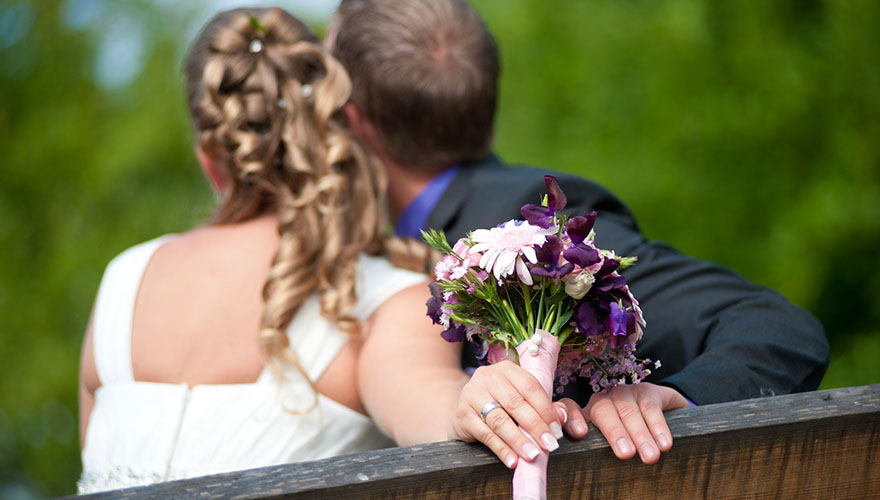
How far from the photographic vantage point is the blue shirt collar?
276 cm

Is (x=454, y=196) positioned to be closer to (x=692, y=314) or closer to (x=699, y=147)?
(x=692, y=314)

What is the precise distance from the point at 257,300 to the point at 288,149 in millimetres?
432

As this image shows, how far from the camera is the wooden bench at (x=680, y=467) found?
1.16m

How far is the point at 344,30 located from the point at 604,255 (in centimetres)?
192

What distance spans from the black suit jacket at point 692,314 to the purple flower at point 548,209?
0.65 metres

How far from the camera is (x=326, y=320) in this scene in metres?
2.28

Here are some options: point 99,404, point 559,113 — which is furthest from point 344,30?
point 559,113

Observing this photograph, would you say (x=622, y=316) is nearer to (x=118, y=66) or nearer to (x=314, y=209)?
(x=314, y=209)

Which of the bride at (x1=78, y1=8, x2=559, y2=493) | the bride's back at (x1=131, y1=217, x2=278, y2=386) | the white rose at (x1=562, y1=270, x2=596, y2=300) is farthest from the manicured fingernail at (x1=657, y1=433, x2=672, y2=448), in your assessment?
the bride's back at (x1=131, y1=217, x2=278, y2=386)

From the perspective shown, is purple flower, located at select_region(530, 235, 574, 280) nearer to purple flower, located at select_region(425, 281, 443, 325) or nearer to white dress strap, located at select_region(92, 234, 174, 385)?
purple flower, located at select_region(425, 281, 443, 325)

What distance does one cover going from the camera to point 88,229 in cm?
643

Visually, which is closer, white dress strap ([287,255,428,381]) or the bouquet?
the bouquet

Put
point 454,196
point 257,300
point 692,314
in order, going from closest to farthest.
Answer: point 692,314 < point 257,300 < point 454,196

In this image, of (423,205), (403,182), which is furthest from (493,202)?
(403,182)
